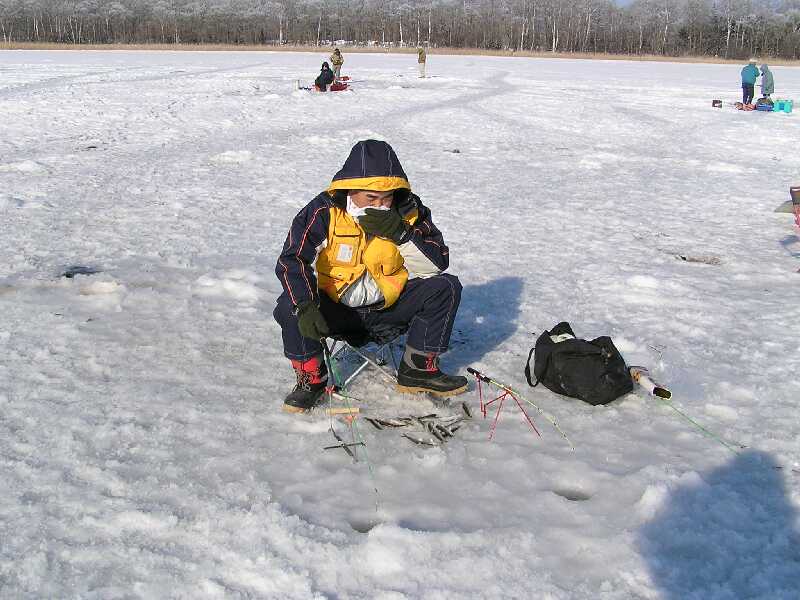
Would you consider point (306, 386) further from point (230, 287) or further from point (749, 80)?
point (749, 80)

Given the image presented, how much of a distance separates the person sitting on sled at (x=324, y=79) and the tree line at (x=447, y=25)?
6417 cm

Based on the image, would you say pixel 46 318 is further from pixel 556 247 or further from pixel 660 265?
pixel 660 265

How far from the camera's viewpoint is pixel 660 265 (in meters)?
5.55

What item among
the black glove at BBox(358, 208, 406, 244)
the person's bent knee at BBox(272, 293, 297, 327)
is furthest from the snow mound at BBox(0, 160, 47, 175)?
the black glove at BBox(358, 208, 406, 244)

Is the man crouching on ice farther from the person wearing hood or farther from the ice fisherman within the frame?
the person wearing hood

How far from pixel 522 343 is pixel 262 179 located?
5.22m

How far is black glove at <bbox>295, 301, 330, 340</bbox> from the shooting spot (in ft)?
9.57

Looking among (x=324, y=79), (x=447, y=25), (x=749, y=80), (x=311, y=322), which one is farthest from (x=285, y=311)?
(x=447, y=25)

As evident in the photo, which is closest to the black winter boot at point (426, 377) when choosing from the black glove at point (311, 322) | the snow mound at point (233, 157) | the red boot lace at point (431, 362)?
the red boot lace at point (431, 362)

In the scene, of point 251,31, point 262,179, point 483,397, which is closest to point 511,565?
point 483,397

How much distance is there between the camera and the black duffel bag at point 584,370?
3.28 meters

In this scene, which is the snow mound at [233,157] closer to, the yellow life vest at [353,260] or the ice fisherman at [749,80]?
the yellow life vest at [353,260]

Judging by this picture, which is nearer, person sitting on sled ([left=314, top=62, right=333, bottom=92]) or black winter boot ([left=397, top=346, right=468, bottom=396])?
black winter boot ([left=397, top=346, right=468, bottom=396])

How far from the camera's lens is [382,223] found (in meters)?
3.04
